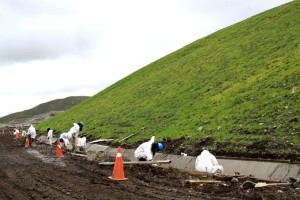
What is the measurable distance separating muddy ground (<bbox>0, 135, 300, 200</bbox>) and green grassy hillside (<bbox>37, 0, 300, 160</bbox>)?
3.27 m

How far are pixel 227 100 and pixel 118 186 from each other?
12114 mm

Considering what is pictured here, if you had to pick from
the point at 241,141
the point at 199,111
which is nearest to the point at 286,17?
the point at 199,111

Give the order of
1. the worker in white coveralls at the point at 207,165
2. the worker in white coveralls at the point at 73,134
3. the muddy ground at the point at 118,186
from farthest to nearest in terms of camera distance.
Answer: the worker in white coveralls at the point at 73,134, the worker in white coveralls at the point at 207,165, the muddy ground at the point at 118,186

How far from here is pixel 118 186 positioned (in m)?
11.8

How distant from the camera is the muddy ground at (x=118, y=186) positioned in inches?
407

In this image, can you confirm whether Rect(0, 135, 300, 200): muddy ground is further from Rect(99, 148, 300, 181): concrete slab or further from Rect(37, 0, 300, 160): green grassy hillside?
Rect(37, 0, 300, 160): green grassy hillside

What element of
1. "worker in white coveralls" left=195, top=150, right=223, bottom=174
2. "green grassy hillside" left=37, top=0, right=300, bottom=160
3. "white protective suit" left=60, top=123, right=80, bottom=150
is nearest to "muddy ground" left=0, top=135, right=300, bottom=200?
"worker in white coveralls" left=195, top=150, right=223, bottom=174

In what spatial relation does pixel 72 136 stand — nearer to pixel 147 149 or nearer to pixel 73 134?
pixel 73 134

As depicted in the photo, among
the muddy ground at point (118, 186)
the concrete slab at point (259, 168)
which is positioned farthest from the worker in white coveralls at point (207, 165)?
the concrete slab at point (259, 168)

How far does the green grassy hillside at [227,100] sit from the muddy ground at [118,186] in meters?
3.27

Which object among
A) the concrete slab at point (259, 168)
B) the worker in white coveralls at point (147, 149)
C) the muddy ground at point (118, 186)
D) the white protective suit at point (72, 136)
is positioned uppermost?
the white protective suit at point (72, 136)

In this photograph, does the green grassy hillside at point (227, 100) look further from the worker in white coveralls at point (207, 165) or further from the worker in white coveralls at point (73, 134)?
the worker in white coveralls at point (73, 134)

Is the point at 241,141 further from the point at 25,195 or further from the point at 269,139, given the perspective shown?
the point at 25,195

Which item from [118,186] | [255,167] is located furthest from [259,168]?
[118,186]
